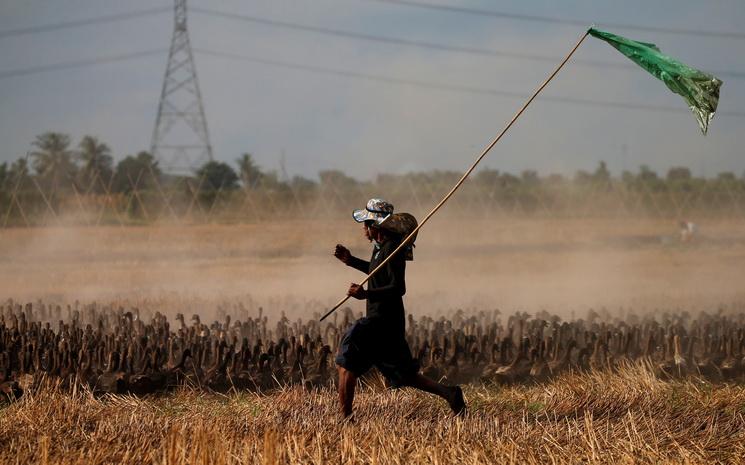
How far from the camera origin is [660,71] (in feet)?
27.3

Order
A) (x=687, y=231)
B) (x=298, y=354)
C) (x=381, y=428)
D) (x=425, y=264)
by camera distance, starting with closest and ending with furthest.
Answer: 1. (x=381, y=428)
2. (x=298, y=354)
3. (x=425, y=264)
4. (x=687, y=231)

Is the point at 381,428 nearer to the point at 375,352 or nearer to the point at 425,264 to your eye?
the point at 375,352

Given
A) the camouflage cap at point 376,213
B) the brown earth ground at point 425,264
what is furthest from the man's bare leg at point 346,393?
the brown earth ground at point 425,264

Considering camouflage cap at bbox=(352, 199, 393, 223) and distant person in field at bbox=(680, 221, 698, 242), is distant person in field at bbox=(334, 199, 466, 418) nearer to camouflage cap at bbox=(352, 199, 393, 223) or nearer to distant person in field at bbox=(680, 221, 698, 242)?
camouflage cap at bbox=(352, 199, 393, 223)

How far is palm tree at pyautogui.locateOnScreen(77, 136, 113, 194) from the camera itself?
1289 inches

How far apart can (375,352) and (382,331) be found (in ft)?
0.55

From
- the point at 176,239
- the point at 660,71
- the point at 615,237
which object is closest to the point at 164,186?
the point at 176,239

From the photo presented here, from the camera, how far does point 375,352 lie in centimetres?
822

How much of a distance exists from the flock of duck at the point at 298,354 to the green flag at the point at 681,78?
3.20 m

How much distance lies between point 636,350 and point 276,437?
17.1 feet

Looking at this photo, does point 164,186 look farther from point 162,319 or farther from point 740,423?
point 740,423

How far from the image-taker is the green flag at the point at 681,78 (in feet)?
26.7

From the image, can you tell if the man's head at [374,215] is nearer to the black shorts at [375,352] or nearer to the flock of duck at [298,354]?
the black shorts at [375,352]

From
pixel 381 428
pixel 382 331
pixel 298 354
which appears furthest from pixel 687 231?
pixel 381 428
